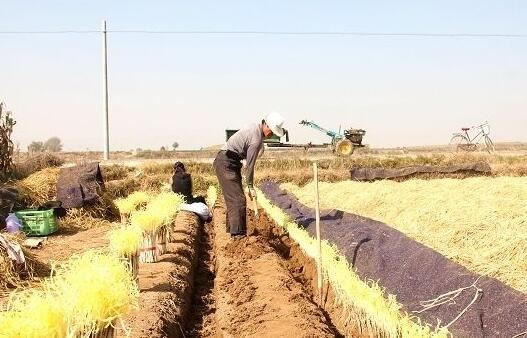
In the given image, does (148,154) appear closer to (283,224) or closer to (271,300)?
(283,224)

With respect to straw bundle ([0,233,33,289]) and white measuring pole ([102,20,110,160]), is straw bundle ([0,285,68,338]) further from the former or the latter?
white measuring pole ([102,20,110,160])

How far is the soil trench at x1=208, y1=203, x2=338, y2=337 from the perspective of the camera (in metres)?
3.88

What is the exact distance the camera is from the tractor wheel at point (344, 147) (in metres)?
19.3

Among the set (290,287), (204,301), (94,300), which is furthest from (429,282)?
(94,300)

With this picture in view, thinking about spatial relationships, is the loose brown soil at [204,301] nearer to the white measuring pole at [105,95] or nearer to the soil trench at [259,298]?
the soil trench at [259,298]

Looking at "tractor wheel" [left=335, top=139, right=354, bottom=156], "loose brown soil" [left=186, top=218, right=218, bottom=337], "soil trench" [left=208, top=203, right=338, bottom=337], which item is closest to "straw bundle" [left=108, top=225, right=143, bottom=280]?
"loose brown soil" [left=186, top=218, right=218, bottom=337]

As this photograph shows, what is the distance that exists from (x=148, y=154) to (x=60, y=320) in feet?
89.6

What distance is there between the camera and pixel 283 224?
8.27m

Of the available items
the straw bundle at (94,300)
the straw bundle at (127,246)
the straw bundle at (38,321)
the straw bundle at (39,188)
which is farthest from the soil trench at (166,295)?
the straw bundle at (39,188)

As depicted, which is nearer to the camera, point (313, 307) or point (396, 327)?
point (396, 327)

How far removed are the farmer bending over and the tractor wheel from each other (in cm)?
1255

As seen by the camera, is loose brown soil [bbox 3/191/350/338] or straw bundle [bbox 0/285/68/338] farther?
loose brown soil [bbox 3/191/350/338]

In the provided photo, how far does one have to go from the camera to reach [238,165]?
23.3ft

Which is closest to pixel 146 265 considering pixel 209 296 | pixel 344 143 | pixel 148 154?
pixel 209 296
